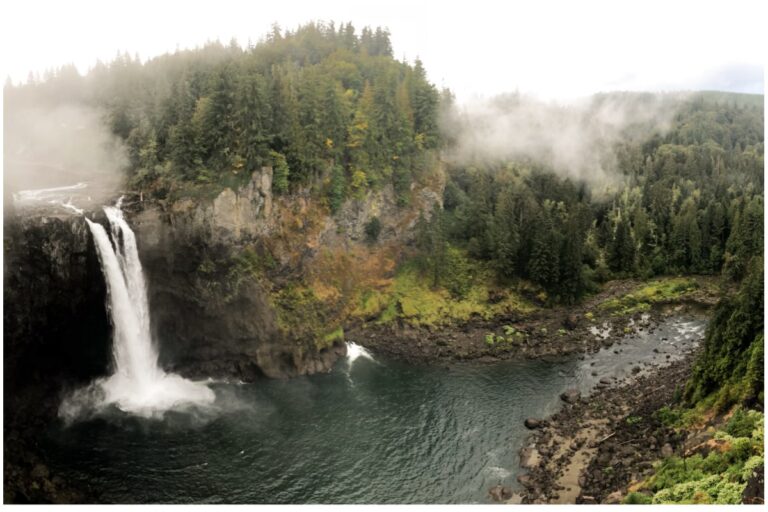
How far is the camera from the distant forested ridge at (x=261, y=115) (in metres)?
64.2

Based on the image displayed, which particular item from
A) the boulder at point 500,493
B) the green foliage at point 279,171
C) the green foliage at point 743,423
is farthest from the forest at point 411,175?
the boulder at point 500,493

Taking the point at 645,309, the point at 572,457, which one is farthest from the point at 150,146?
the point at 645,309

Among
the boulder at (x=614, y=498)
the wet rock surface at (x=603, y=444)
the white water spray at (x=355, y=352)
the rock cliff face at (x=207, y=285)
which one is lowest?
the wet rock surface at (x=603, y=444)

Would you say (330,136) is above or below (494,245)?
above

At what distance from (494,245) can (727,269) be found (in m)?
35.6

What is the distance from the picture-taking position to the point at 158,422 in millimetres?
49375

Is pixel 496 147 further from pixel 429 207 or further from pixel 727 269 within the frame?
pixel 727 269

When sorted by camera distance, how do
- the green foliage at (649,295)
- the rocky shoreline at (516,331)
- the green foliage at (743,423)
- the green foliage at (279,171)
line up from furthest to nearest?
the green foliage at (649,295) < the green foliage at (279,171) < the rocky shoreline at (516,331) < the green foliage at (743,423)

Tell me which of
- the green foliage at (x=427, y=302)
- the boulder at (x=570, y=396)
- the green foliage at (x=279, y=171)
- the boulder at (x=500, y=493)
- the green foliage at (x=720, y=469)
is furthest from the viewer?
the green foliage at (x=427, y=302)

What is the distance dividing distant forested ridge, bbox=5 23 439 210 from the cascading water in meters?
8.66

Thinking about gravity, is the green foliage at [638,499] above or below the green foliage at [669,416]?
above

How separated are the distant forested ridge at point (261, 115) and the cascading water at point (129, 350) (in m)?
8.66

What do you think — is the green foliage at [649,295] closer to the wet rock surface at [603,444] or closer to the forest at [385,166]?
the forest at [385,166]

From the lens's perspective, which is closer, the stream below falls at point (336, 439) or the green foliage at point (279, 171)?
the stream below falls at point (336, 439)
